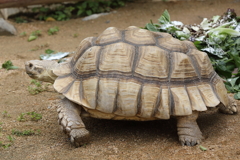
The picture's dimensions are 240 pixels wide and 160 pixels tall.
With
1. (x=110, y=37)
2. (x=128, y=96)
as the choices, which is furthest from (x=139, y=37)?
(x=128, y=96)

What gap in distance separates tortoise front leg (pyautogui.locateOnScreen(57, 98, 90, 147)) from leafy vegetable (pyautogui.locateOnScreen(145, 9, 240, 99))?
1996mm

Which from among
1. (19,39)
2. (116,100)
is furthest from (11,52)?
(116,100)

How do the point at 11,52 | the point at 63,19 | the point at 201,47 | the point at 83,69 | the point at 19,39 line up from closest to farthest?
1. the point at 83,69
2. the point at 201,47
3. the point at 11,52
4. the point at 19,39
5. the point at 63,19

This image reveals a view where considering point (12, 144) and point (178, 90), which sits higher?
point (178, 90)

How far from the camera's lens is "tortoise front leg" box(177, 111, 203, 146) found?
9.82ft

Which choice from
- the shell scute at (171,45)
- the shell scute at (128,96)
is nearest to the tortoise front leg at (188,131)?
the shell scute at (128,96)

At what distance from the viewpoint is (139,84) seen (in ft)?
9.75

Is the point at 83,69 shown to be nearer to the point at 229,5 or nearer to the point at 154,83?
the point at 154,83

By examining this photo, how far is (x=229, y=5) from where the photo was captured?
912 centimetres

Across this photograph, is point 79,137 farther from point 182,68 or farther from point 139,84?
point 182,68

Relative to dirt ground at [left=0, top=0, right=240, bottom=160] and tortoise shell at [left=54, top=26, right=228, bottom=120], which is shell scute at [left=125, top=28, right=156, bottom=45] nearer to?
tortoise shell at [left=54, top=26, right=228, bottom=120]

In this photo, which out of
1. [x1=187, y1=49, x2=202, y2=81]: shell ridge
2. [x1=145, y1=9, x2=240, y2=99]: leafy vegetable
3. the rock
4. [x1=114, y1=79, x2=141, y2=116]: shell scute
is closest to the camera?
[x1=114, y1=79, x2=141, y2=116]: shell scute

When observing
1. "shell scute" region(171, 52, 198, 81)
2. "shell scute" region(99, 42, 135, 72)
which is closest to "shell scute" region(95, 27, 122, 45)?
"shell scute" region(99, 42, 135, 72)

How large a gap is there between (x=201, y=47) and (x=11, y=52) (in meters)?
3.94
